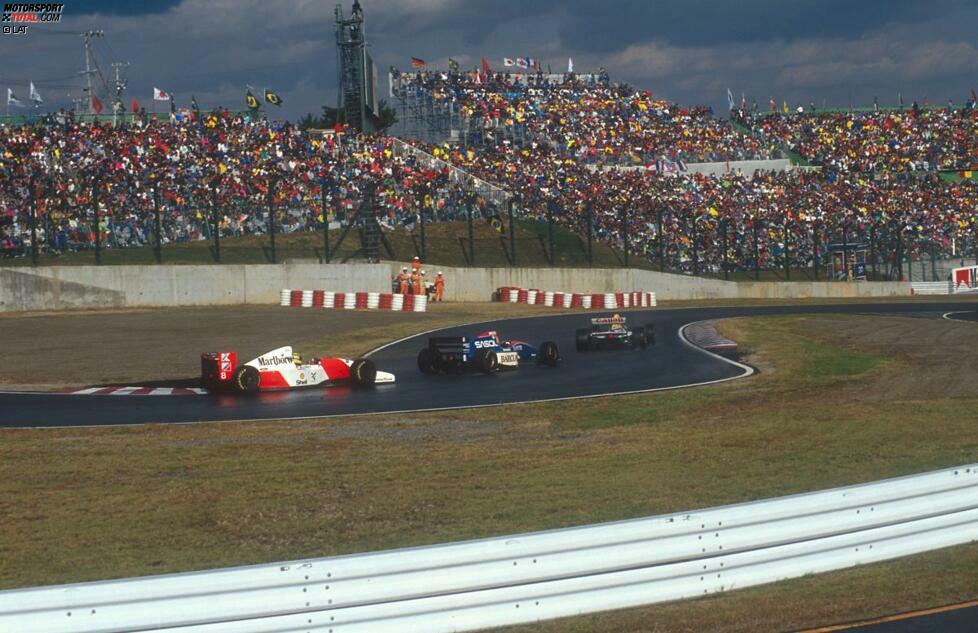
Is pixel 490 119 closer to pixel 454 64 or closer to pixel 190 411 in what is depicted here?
pixel 454 64

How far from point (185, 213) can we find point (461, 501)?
3029 centimetres

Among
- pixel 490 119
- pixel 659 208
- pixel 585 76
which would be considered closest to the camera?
pixel 659 208

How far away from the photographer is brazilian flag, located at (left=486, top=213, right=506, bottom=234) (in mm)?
49531

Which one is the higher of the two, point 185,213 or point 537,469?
point 185,213

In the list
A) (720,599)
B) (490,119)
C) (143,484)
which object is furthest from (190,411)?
(490,119)

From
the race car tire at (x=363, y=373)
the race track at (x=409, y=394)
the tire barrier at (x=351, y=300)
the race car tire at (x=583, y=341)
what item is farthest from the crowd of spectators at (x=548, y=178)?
the race car tire at (x=363, y=373)

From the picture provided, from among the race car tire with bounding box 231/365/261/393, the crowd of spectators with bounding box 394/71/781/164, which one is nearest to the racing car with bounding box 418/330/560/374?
the race car tire with bounding box 231/365/261/393

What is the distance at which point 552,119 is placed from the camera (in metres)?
62.1

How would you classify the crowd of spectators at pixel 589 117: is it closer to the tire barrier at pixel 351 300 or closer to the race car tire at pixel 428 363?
the tire barrier at pixel 351 300

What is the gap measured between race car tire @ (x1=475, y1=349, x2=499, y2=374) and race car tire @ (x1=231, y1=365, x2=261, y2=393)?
4879mm

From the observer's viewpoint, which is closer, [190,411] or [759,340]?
[190,411]

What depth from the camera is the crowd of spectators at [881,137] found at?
226 ft

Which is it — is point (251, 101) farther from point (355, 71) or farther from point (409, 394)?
point (409, 394)

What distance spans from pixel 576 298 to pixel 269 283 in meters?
12.6
